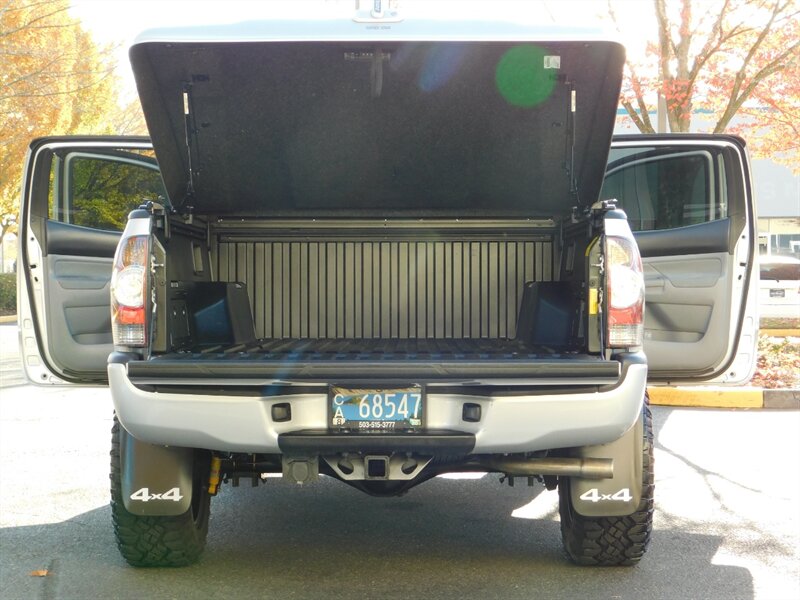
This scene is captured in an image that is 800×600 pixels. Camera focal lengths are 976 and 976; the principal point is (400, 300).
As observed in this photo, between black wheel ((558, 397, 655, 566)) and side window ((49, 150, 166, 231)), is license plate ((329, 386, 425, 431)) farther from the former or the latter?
side window ((49, 150, 166, 231))

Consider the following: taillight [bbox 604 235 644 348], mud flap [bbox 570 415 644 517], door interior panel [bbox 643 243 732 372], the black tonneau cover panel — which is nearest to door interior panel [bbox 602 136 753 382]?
door interior panel [bbox 643 243 732 372]

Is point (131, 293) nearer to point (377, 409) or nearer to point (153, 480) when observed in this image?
point (153, 480)

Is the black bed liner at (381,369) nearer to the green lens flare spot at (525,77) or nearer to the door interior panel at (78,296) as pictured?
the green lens flare spot at (525,77)

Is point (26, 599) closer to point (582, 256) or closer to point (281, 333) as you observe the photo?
point (281, 333)

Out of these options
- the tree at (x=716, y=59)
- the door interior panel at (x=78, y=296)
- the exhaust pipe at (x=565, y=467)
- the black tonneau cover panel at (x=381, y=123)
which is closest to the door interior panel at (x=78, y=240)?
the door interior panel at (x=78, y=296)

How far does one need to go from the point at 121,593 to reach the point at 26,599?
1.18 ft

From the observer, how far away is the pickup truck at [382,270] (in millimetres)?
3625

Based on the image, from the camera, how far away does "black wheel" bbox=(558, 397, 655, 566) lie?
13.3 ft

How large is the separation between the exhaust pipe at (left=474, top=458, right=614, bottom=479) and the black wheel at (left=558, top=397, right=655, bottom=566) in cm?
20

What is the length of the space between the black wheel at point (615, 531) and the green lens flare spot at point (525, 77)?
1489 mm

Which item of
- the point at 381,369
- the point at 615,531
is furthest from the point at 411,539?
the point at 381,369

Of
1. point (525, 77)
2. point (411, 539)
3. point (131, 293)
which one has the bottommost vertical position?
point (411, 539)

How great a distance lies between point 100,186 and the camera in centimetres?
596

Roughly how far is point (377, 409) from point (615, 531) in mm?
1249
